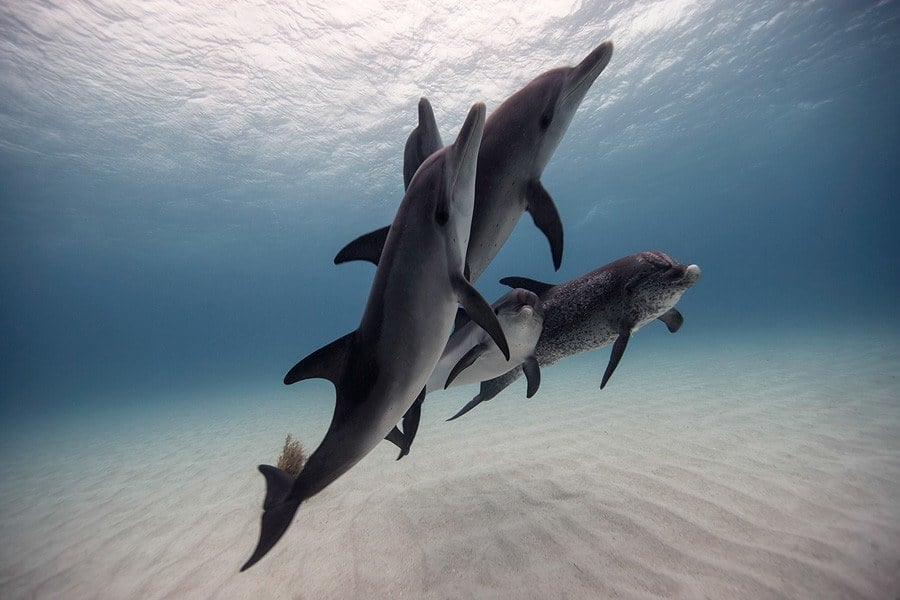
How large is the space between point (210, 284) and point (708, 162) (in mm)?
76664

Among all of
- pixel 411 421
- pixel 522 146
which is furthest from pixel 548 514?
pixel 522 146

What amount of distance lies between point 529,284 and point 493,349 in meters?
0.87

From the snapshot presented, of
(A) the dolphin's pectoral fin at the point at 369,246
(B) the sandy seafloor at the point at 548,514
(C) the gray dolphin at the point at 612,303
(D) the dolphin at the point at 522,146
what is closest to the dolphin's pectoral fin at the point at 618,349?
(C) the gray dolphin at the point at 612,303

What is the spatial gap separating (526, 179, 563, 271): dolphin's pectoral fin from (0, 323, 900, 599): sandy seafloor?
2.50m

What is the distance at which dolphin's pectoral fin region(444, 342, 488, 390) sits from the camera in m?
2.89

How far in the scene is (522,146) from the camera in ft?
7.36

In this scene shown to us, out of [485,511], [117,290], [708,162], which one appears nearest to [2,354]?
[117,290]

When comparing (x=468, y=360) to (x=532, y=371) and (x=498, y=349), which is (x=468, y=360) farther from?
(x=532, y=371)

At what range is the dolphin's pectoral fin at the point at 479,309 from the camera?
6.47 ft

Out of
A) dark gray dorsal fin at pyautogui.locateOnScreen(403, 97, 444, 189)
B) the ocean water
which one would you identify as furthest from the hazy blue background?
dark gray dorsal fin at pyautogui.locateOnScreen(403, 97, 444, 189)

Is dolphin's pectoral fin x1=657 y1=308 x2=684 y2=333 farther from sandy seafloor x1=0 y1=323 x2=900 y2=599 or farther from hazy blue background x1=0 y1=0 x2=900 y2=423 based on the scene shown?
hazy blue background x1=0 y1=0 x2=900 y2=423

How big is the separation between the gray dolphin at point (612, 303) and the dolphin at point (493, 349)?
0.62ft

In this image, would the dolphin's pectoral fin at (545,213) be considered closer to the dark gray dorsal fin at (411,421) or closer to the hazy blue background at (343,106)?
the dark gray dorsal fin at (411,421)

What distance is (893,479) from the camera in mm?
3588
